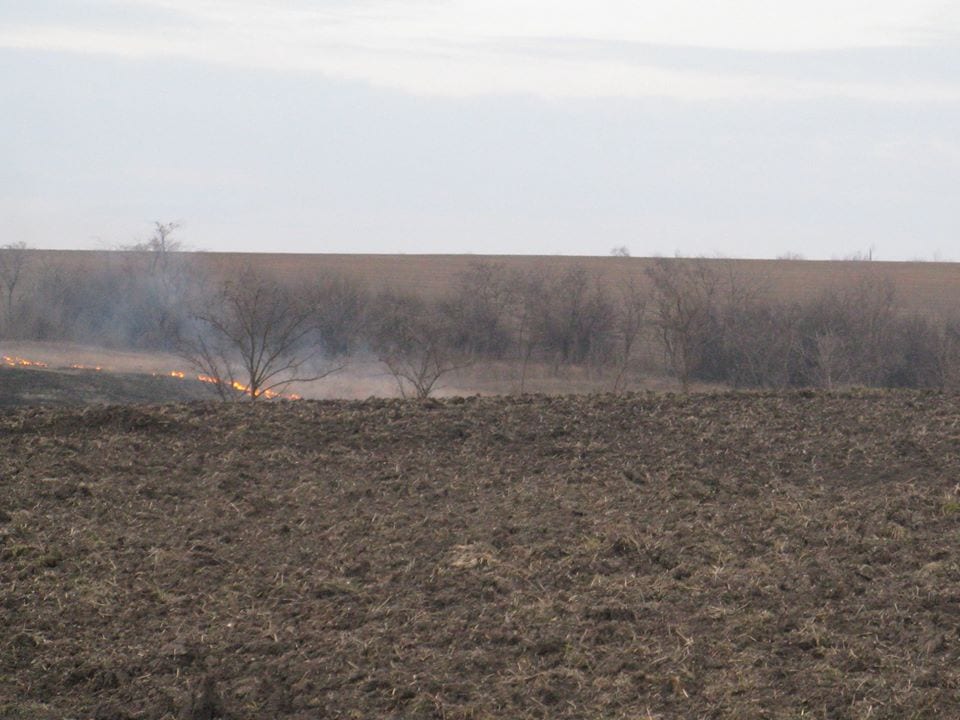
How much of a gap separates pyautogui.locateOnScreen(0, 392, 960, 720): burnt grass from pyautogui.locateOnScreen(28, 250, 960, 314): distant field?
107ft

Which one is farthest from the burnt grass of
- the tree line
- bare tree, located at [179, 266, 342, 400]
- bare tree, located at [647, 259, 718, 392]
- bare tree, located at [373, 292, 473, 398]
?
bare tree, located at [373, 292, 473, 398]

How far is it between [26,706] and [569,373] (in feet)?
98.0

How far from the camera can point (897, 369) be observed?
31.4 metres

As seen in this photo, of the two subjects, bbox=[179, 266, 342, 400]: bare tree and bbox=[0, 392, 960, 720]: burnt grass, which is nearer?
bbox=[0, 392, 960, 720]: burnt grass

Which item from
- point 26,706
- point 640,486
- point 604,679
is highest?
point 640,486

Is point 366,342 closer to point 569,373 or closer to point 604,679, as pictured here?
point 569,373

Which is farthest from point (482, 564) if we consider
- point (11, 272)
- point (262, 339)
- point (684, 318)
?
point (11, 272)

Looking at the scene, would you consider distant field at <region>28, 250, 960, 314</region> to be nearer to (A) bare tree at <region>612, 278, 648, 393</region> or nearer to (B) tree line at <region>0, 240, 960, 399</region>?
(B) tree line at <region>0, 240, 960, 399</region>

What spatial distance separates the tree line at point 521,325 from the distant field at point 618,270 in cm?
300

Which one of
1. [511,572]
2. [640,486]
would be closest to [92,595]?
[511,572]

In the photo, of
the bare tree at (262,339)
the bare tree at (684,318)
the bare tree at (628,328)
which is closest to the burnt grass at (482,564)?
the bare tree at (262,339)

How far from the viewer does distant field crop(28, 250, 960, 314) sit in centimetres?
4712

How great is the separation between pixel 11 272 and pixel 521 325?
961 inches

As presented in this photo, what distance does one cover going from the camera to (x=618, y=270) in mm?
59688
